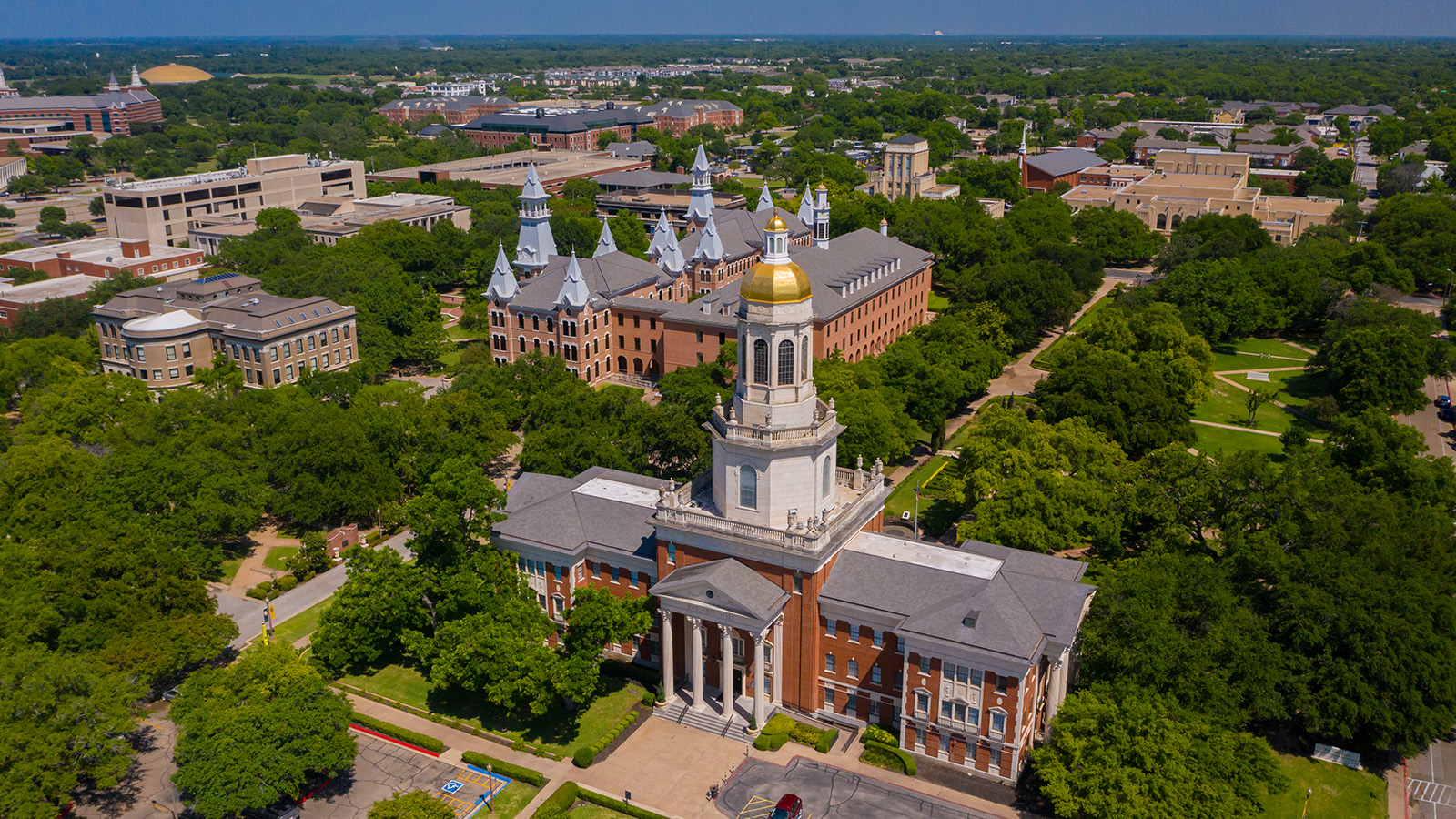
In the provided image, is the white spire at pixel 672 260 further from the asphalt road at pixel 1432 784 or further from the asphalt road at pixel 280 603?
the asphalt road at pixel 1432 784

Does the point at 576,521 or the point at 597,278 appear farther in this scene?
the point at 597,278

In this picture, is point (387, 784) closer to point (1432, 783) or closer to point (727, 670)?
point (727, 670)

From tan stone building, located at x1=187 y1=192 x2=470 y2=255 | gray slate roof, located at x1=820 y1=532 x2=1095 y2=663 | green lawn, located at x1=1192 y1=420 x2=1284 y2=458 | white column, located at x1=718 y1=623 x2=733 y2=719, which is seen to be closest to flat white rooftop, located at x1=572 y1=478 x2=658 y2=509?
white column, located at x1=718 y1=623 x2=733 y2=719

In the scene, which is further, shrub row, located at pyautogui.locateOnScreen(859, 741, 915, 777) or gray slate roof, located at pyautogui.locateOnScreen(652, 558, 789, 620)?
gray slate roof, located at pyautogui.locateOnScreen(652, 558, 789, 620)

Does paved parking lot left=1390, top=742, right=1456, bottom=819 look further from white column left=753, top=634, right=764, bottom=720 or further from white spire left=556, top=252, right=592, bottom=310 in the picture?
white spire left=556, top=252, right=592, bottom=310

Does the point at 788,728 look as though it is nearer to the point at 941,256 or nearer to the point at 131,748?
the point at 131,748

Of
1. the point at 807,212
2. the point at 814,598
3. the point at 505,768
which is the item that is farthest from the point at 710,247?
the point at 505,768
